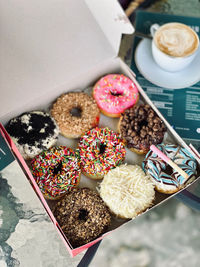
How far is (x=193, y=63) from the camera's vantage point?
1795 millimetres

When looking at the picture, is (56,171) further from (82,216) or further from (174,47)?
(174,47)

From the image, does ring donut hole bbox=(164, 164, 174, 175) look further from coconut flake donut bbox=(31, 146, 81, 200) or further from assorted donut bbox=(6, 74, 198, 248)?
coconut flake donut bbox=(31, 146, 81, 200)

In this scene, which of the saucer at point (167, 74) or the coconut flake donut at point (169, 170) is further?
the saucer at point (167, 74)

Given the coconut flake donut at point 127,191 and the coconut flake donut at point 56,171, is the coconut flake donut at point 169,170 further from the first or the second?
the coconut flake donut at point 56,171

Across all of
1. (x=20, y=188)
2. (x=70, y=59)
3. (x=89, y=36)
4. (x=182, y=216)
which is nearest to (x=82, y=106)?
(x=70, y=59)

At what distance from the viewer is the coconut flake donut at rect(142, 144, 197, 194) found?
1.43 m

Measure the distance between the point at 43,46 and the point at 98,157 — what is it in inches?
23.1

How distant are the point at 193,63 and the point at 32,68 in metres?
0.88

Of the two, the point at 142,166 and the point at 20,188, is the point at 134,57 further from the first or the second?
the point at 20,188

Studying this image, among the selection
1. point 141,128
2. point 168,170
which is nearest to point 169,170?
point 168,170

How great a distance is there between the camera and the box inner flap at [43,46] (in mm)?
1480

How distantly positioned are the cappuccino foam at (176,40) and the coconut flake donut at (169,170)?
52 cm

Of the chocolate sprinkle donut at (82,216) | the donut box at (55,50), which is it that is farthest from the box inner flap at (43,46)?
the chocolate sprinkle donut at (82,216)

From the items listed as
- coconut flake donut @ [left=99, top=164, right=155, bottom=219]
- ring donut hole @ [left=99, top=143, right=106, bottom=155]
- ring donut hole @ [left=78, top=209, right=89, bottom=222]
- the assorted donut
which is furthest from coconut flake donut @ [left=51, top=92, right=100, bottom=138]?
ring donut hole @ [left=78, top=209, right=89, bottom=222]
